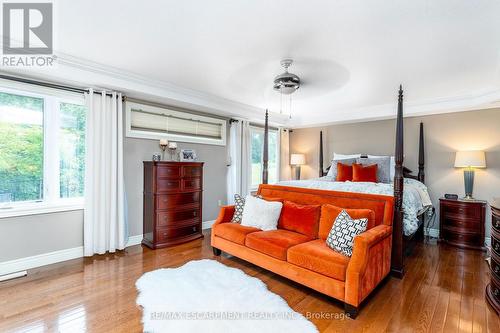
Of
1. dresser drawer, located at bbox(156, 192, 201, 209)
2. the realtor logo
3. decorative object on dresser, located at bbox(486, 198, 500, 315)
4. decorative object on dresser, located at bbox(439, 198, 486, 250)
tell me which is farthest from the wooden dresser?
decorative object on dresser, located at bbox(439, 198, 486, 250)

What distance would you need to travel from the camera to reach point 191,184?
4.10 m

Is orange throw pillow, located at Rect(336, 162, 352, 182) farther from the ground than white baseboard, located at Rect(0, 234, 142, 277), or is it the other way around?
orange throw pillow, located at Rect(336, 162, 352, 182)

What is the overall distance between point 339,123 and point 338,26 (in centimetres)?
379

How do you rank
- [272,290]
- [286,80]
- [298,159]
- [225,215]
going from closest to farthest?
[272,290], [286,80], [225,215], [298,159]

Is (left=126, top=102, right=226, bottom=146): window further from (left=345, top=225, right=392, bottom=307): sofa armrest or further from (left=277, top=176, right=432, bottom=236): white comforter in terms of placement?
(left=345, top=225, right=392, bottom=307): sofa armrest

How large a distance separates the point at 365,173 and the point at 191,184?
9.83 feet

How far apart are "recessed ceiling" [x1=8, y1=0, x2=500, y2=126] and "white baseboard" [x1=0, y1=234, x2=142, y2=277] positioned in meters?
2.44

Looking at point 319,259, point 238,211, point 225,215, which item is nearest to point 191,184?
point 225,215

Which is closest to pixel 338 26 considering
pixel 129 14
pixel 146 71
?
pixel 129 14

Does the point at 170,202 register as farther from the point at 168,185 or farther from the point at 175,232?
the point at 175,232

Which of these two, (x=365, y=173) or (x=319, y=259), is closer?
(x=319, y=259)

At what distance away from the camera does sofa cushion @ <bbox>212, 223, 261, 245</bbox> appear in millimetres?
3096

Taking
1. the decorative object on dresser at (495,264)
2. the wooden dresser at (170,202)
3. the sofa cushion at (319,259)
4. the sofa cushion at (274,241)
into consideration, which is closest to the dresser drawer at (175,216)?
the wooden dresser at (170,202)

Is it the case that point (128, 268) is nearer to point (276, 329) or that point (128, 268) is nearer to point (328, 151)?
point (276, 329)
